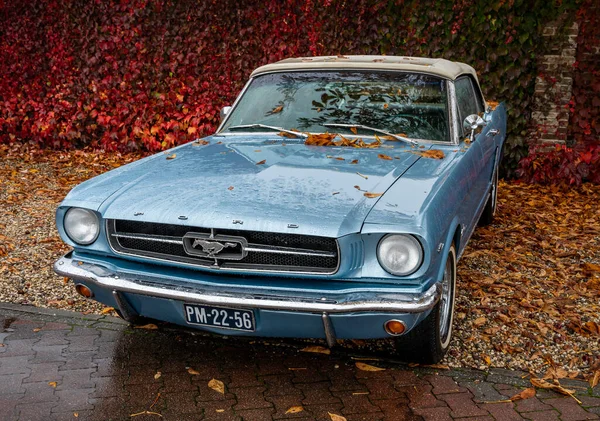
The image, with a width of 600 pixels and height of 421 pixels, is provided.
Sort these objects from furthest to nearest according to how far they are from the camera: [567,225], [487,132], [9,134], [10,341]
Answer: [9,134]
[567,225]
[487,132]
[10,341]

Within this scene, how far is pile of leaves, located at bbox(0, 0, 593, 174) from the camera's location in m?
8.14

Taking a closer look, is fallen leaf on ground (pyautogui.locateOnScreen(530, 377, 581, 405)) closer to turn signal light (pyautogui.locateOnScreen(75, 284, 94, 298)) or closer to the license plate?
the license plate

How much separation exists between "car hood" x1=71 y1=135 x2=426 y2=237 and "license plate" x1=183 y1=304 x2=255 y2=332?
1.36 ft

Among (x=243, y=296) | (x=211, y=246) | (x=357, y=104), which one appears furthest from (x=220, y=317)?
(x=357, y=104)

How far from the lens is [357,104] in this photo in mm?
4484

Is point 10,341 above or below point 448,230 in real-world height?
below

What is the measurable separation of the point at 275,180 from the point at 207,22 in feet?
21.1

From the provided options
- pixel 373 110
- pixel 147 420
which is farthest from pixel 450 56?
pixel 147 420

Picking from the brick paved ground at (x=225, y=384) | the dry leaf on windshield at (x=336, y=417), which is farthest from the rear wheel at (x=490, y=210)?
the dry leaf on windshield at (x=336, y=417)

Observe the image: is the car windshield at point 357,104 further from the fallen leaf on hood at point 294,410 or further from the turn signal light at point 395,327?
the fallen leaf on hood at point 294,410

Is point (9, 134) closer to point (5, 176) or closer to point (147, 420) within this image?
point (5, 176)

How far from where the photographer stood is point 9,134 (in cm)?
1043

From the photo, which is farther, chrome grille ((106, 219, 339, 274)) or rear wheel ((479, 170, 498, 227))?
rear wheel ((479, 170, 498, 227))

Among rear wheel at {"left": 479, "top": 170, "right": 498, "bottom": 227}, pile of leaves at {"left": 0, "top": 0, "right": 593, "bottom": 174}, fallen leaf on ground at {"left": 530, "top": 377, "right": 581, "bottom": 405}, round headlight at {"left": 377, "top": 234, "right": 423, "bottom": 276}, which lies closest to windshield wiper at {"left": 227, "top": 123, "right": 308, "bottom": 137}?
round headlight at {"left": 377, "top": 234, "right": 423, "bottom": 276}
